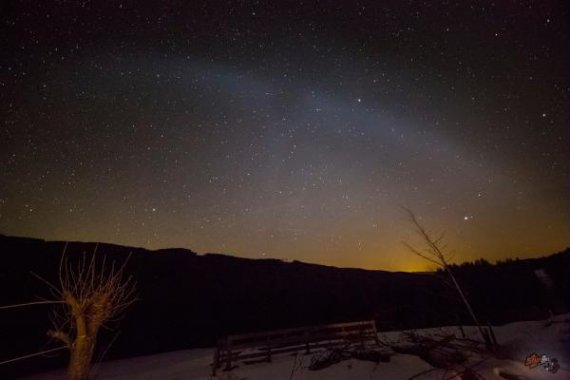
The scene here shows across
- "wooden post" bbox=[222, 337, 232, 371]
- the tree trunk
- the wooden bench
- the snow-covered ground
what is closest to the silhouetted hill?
the snow-covered ground

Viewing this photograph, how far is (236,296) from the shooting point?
93.7ft

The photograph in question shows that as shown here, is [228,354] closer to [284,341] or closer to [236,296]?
[284,341]

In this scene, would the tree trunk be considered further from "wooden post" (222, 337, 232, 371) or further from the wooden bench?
"wooden post" (222, 337, 232, 371)

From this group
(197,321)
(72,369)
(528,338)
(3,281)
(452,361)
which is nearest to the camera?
(72,369)

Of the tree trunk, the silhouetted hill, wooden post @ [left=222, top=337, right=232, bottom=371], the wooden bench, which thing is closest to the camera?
the tree trunk

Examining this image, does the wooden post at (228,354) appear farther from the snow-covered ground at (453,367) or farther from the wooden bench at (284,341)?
the snow-covered ground at (453,367)

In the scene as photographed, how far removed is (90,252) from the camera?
26547 mm

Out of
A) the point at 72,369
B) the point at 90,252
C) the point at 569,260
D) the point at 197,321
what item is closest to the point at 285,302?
the point at 197,321

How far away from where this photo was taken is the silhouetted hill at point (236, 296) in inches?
836

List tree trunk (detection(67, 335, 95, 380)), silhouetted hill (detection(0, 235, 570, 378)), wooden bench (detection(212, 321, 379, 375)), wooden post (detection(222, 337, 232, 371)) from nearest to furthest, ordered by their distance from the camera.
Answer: tree trunk (detection(67, 335, 95, 380))
wooden post (detection(222, 337, 232, 371))
wooden bench (detection(212, 321, 379, 375))
silhouetted hill (detection(0, 235, 570, 378))

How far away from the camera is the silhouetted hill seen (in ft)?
69.7

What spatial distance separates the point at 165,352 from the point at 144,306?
12.7 feet

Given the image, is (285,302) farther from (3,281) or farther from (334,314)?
(3,281)

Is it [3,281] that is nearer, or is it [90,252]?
[3,281]
